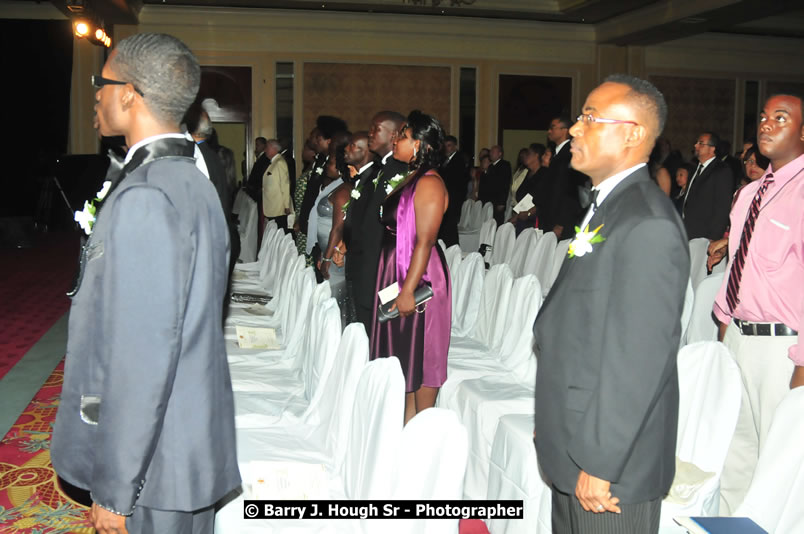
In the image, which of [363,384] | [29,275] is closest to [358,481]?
[363,384]

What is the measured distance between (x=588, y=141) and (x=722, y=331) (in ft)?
5.72

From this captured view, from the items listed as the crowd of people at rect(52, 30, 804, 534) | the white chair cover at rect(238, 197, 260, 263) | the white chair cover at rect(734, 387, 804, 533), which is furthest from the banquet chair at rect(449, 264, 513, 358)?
the white chair cover at rect(238, 197, 260, 263)

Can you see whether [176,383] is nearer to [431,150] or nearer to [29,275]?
[431,150]

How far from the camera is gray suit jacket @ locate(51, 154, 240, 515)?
54.2 inches

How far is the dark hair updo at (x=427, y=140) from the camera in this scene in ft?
10.7

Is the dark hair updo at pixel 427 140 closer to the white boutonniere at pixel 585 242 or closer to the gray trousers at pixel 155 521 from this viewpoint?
the white boutonniere at pixel 585 242

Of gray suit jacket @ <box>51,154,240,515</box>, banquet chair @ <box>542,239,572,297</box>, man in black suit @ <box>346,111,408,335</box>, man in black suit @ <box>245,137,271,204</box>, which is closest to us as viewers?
gray suit jacket @ <box>51,154,240,515</box>

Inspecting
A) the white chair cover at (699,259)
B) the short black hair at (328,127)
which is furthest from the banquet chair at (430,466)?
the short black hair at (328,127)

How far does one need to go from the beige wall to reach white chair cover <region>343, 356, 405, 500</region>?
12181mm

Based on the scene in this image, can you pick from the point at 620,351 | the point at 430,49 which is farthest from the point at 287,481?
the point at 430,49

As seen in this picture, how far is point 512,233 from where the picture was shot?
245 inches

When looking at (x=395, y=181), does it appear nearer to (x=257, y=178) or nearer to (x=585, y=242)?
(x=585, y=242)

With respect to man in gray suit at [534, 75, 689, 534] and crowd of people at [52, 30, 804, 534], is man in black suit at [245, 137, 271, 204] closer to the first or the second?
crowd of people at [52, 30, 804, 534]

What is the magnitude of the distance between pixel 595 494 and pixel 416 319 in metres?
1.74
